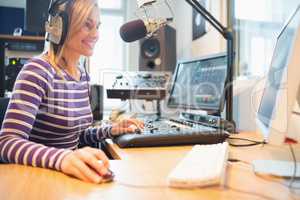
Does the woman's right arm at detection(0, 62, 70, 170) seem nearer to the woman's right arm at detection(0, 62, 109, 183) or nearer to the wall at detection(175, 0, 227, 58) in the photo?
the woman's right arm at detection(0, 62, 109, 183)

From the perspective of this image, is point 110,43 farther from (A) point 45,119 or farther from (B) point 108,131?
(A) point 45,119

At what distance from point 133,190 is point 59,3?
2.31ft

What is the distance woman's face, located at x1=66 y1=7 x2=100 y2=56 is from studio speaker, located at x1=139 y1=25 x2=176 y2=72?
124cm

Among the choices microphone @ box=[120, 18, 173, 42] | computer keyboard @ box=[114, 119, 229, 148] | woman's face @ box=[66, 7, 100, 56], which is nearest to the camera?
computer keyboard @ box=[114, 119, 229, 148]

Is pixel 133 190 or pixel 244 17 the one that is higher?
pixel 244 17

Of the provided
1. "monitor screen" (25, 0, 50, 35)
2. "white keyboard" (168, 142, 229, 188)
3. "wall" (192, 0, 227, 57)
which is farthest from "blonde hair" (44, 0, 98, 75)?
"monitor screen" (25, 0, 50, 35)

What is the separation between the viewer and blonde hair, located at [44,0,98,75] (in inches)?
40.3

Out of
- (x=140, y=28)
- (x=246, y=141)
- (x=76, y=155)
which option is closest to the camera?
(x=76, y=155)

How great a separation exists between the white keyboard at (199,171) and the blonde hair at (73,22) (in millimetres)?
557

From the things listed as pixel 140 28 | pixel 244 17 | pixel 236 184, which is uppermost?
pixel 244 17

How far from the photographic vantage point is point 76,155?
2.07 ft

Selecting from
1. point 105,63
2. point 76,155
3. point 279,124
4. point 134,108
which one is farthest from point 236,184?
point 105,63

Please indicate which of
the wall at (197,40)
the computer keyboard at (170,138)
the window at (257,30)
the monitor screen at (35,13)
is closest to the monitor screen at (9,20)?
the monitor screen at (35,13)

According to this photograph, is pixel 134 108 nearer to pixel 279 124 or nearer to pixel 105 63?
pixel 105 63
